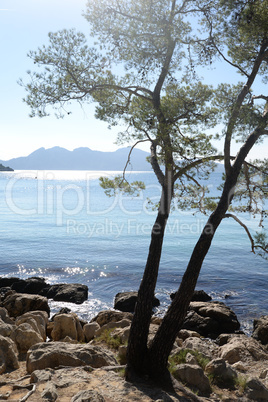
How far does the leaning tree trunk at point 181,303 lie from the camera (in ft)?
24.0

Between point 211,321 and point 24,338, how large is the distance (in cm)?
738

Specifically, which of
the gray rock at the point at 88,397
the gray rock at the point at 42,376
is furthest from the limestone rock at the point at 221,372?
the gray rock at the point at 42,376

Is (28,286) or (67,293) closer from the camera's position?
(67,293)

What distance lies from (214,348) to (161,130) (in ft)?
25.0

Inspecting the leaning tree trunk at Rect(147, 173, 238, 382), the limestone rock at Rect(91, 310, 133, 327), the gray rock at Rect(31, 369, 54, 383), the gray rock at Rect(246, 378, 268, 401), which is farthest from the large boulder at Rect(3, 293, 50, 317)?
the gray rock at Rect(246, 378, 268, 401)

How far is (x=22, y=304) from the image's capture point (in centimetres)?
1436

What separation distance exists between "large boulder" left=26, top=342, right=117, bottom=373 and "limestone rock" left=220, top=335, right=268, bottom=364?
13.2ft

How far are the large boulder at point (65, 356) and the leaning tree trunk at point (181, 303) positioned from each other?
121cm

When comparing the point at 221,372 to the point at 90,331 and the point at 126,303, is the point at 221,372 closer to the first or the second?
the point at 90,331

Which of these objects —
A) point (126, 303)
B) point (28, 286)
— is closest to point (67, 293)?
point (28, 286)

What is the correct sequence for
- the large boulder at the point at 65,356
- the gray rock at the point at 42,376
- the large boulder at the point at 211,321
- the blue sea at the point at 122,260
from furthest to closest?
the blue sea at the point at 122,260 < the large boulder at the point at 211,321 < the large boulder at the point at 65,356 < the gray rock at the point at 42,376

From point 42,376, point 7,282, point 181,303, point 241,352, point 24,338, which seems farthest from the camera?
point 7,282

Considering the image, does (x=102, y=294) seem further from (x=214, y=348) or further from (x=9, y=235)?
(x=9, y=235)

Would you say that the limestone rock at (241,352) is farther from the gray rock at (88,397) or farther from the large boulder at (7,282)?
the large boulder at (7,282)
